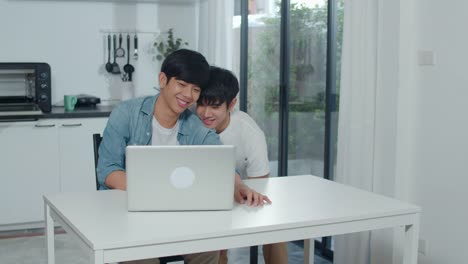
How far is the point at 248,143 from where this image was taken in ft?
9.19

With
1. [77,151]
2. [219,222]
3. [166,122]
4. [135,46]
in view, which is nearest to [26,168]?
[77,151]

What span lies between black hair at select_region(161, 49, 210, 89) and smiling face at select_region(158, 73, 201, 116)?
2 centimetres

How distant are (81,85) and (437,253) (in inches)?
116

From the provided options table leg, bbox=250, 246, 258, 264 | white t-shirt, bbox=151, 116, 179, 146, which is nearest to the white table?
white t-shirt, bbox=151, 116, 179, 146

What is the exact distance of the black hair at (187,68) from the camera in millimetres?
2314

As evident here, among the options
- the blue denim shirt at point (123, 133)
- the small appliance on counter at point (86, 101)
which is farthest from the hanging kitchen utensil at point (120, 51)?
the blue denim shirt at point (123, 133)

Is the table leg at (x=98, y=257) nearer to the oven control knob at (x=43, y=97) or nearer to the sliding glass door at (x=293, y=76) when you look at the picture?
the sliding glass door at (x=293, y=76)

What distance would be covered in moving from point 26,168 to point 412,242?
111 inches

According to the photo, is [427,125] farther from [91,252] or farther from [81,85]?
[81,85]

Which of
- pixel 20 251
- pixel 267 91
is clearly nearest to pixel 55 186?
pixel 20 251

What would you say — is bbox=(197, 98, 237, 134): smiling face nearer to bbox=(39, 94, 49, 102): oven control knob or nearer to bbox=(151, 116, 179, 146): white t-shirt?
bbox=(151, 116, 179, 146): white t-shirt

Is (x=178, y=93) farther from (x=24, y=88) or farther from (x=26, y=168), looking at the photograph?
(x=24, y=88)

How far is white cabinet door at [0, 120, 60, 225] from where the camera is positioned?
13.7ft

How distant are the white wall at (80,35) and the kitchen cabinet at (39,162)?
55 cm
